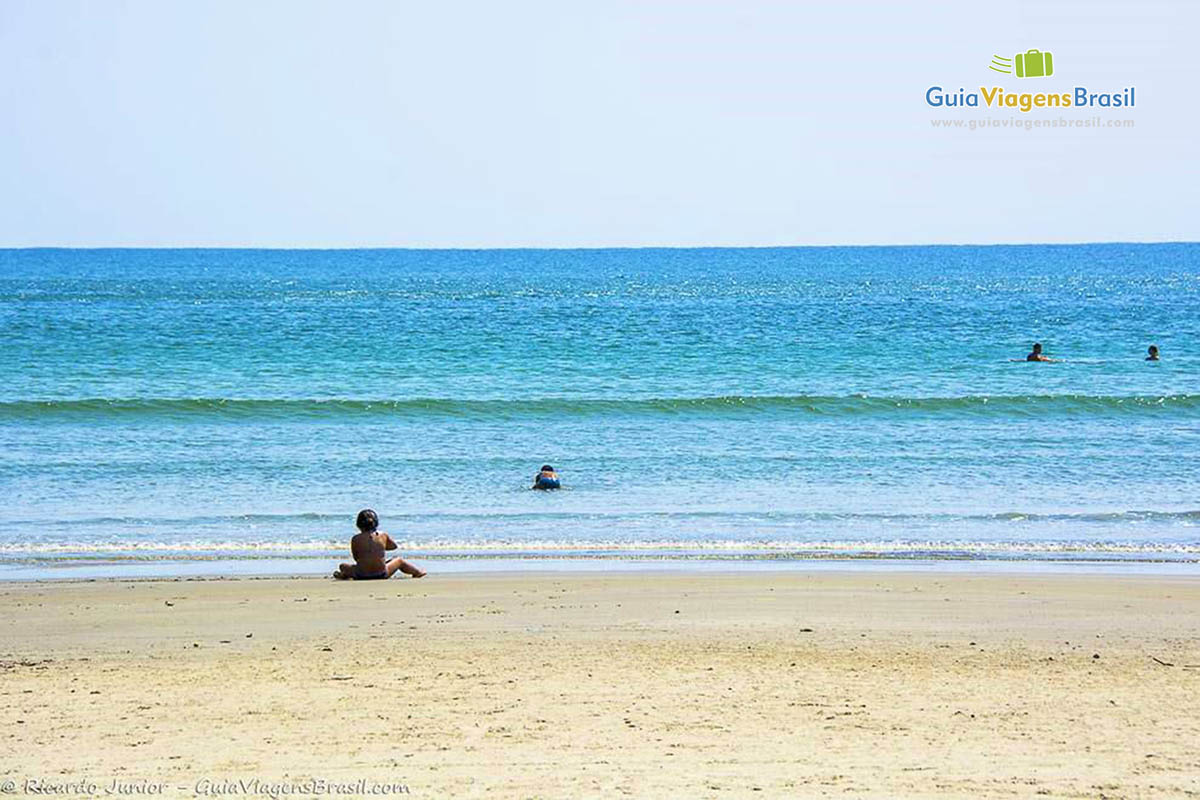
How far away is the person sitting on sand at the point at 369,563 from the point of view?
11.8m

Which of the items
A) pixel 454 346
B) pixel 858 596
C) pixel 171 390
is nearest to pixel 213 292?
pixel 454 346

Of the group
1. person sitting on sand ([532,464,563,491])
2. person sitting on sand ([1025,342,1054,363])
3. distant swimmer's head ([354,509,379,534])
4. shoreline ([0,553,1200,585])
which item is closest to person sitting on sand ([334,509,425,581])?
distant swimmer's head ([354,509,379,534])

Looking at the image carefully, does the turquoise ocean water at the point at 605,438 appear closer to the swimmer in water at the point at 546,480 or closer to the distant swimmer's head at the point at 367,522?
the swimmer in water at the point at 546,480

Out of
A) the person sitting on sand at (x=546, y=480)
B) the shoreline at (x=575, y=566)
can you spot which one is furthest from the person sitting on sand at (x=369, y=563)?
the person sitting on sand at (x=546, y=480)

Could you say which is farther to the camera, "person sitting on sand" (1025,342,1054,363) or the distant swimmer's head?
"person sitting on sand" (1025,342,1054,363)

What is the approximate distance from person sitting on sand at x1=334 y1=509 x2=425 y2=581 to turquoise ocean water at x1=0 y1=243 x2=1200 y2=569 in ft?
3.92

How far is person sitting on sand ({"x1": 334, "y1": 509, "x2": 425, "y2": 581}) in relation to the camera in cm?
1175

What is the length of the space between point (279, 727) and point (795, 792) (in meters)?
2.82

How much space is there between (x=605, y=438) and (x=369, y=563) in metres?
10.2

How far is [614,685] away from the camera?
319 inches

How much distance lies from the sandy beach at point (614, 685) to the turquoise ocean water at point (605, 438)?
7.16 feet

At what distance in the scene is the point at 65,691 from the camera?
26.4 feet

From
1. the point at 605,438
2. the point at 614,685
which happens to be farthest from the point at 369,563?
the point at 605,438

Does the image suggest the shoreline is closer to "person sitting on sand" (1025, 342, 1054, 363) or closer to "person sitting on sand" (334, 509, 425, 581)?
Answer: "person sitting on sand" (334, 509, 425, 581)
